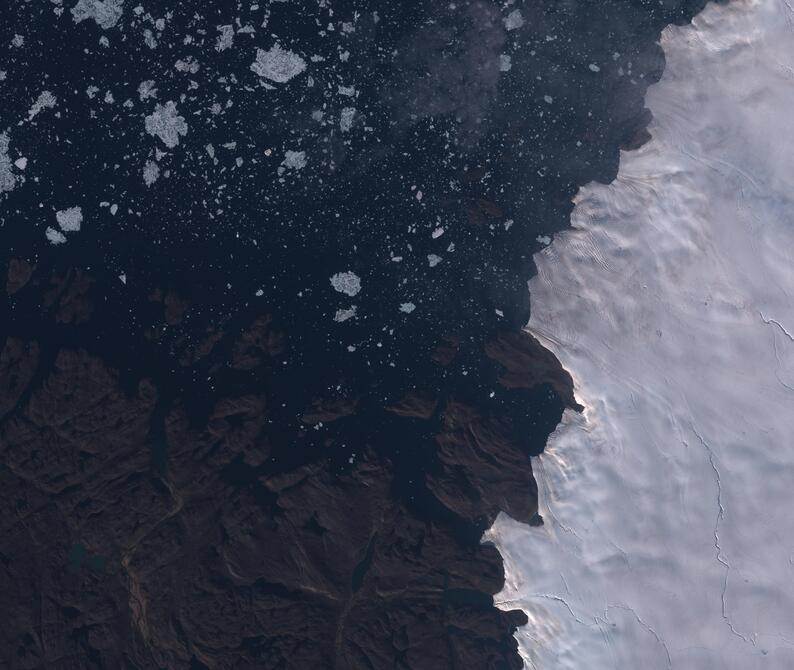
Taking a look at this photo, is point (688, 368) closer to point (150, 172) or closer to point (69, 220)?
point (150, 172)

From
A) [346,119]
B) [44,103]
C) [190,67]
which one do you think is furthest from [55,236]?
[346,119]

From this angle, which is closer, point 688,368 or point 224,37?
point 224,37

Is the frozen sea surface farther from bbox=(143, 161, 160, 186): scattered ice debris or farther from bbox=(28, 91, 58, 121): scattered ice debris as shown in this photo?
bbox=(28, 91, 58, 121): scattered ice debris

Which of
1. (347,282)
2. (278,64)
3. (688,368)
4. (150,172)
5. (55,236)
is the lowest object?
(688,368)

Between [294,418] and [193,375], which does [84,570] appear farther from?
[294,418]

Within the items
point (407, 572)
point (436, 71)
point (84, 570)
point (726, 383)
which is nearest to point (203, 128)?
point (436, 71)

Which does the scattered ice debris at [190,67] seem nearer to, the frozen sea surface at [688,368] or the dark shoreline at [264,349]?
the dark shoreline at [264,349]

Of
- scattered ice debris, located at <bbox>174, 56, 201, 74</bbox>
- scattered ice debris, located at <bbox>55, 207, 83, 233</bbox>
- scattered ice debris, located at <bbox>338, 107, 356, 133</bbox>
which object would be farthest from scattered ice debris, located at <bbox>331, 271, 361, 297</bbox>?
scattered ice debris, located at <bbox>55, 207, 83, 233</bbox>
